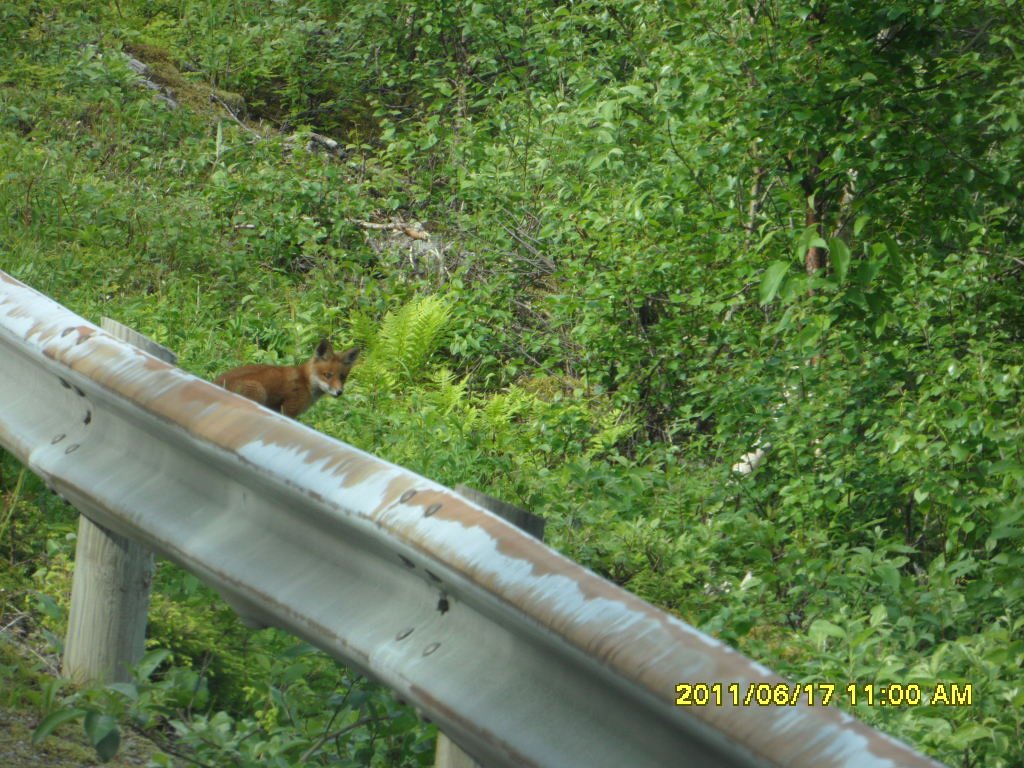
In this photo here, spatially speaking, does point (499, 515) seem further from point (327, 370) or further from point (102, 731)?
point (327, 370)

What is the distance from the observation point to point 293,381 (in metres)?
8.41

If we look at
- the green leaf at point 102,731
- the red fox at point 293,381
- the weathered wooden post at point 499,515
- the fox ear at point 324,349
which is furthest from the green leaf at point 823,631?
the fox ear at point 324,349

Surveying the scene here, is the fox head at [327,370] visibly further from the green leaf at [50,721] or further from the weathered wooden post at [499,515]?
the weathered wooden post at [499,515]

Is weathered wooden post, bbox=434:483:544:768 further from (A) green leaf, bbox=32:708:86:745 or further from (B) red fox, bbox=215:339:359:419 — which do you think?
(B) red fox, bbox=215:339:359:419

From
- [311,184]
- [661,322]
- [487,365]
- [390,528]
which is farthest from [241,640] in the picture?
[311,184]

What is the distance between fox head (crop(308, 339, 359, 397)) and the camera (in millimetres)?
8742

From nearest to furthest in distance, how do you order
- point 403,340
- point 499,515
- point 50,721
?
1. point 499,515
2. point 50,721
3. point 403,340

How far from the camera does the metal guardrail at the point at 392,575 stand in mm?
2150

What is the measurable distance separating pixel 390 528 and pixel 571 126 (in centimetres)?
939

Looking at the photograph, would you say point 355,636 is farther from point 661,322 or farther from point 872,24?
point 661,322

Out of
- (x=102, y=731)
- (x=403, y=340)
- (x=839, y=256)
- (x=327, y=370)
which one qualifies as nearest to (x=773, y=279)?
(x=839, y=256)

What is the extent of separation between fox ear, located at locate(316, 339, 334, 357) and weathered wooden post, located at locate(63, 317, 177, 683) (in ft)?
16.5

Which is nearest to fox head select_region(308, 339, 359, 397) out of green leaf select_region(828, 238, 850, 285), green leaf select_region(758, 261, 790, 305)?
green leaf select_region(758, 261, 790, 305)

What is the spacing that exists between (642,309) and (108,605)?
7602mm
